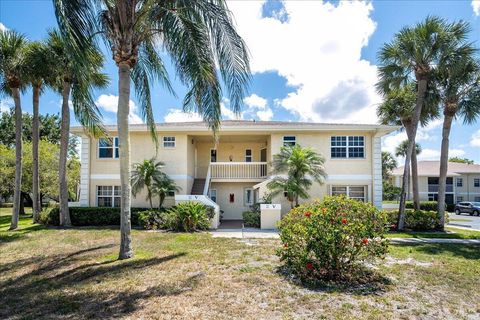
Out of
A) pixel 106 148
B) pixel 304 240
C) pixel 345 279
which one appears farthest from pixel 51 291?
pixel 106 148

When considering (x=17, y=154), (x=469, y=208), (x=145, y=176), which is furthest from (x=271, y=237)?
(x=469, y=208)

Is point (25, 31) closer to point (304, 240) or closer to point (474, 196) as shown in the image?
point (304, 240)

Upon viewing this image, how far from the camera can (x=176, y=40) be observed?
8.78m

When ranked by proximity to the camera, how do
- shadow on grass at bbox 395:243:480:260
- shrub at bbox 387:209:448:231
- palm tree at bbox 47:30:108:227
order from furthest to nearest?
1. shrub at bbox 387:209:448:231
2. shadow on grass at bbox 395:243:480:260
3. palm tree at bbox 47:30:108:227

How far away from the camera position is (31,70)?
596 inches

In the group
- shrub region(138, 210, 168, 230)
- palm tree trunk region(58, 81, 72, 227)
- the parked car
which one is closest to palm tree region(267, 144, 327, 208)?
shrub region(138, 210, 168, 230)

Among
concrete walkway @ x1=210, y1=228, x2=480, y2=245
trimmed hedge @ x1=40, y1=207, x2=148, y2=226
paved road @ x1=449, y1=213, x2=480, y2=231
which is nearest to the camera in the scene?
concrete walkway @ x1=210, y1=228, x2=480, y2=245

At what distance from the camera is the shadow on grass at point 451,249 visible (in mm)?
10977

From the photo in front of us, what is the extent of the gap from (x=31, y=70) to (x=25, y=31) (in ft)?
6.85

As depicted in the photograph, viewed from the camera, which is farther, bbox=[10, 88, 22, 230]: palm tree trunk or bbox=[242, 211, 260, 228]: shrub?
bbox=[242, 211, 260, 228]: shrub

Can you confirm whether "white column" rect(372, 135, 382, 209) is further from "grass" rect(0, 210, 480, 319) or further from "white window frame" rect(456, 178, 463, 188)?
"white window frame" rect(456, 178, 463, 188)

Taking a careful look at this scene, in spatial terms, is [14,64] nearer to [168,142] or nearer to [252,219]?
[168,142]

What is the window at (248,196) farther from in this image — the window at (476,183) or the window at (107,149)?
the window at (476,183)

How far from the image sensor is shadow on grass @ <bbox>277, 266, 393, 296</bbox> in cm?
683
